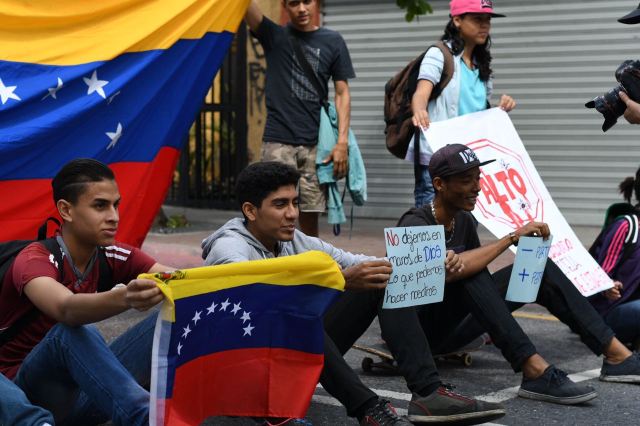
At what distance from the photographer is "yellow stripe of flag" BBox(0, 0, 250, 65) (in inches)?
228

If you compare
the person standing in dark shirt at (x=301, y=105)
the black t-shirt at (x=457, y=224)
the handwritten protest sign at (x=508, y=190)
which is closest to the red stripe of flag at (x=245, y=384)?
the black t-shirt at (x=457, y=224)

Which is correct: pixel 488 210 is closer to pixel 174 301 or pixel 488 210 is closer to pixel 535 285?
pixel 535 285

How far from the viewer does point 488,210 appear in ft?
19.8

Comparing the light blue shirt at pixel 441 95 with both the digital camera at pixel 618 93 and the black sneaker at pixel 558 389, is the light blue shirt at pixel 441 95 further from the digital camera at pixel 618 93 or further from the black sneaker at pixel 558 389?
the black sneaker at pixel 558 389

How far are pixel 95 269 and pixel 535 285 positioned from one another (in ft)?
6.46

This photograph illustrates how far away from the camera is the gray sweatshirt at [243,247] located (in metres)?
4.52

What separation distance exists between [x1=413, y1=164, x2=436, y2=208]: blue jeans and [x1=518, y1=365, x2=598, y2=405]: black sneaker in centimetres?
174

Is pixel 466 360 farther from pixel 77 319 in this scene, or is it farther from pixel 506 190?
pixel 77 319

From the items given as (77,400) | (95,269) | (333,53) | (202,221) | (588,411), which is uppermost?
(333,53)

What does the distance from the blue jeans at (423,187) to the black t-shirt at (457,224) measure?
1.05 m

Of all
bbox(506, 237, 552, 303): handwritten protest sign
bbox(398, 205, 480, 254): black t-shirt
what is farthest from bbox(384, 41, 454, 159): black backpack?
bbox(506, 237, 552, 303): handwritten protest sign

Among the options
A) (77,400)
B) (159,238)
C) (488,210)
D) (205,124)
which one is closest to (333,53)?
(488,210)

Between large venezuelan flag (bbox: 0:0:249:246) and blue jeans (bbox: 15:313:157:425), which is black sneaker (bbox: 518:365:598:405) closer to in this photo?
blue jeans (bbox: 15:313:157:425)

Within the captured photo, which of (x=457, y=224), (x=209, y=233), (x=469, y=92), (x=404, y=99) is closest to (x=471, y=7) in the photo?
(x=469, y=92)
